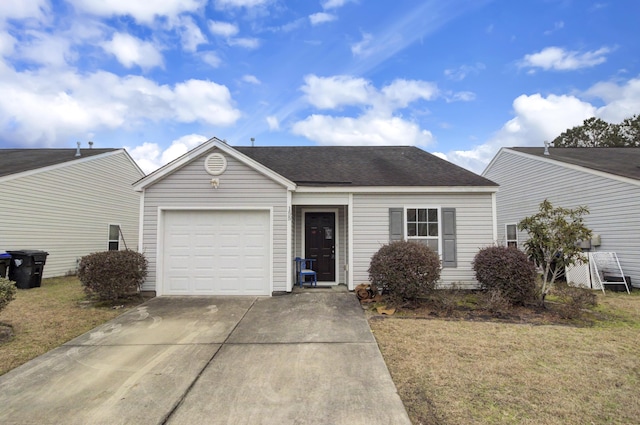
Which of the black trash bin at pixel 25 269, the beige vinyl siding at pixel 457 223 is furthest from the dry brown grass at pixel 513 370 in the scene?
the black trash bin at pixel 25 269

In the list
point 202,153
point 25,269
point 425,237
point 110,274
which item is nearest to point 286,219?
point 202,153

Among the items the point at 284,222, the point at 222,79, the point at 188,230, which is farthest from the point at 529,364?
the point at 222,79

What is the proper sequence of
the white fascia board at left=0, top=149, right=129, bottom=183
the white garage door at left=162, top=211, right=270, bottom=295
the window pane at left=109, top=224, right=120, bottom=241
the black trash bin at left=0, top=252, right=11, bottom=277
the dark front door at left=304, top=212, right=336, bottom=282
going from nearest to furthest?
1. the white garage door at left=162, top=211, right=270, bottom=295
2. the black trash bin at left=0, top=252, right=11, bottom=277
3. the dark front door at left=304, top=212, right=336, bottom=282
4. the white fascia board at left=0, top=149, right=129, bottom=183
5. the window pane at left=109, top=224, right=120, bottom=241

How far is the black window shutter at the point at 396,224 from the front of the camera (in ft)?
28.2

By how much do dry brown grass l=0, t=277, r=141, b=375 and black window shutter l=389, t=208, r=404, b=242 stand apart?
656cm

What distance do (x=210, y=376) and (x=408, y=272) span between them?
4.28 metres

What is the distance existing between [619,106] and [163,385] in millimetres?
40012

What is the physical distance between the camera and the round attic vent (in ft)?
26.6

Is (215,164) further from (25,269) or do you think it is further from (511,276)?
(511,276)

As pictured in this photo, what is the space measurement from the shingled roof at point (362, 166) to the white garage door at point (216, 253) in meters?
1.88

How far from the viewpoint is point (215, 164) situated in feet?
26.6

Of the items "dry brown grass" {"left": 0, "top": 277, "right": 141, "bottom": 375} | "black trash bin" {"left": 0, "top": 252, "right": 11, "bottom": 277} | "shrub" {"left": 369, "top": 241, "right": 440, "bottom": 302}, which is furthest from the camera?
"black trash bin" {"left": 0, "top": 252, "right": 11, "bottom": 277}

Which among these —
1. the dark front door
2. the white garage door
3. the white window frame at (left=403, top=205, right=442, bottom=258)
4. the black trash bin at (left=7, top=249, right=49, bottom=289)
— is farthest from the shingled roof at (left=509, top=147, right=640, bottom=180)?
the black trash bin at (left=7, top=249, right=49, bottom=289)

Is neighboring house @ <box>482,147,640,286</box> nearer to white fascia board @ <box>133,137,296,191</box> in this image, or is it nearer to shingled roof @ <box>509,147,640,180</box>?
shingled roof @ <box>509,147,640,180</box>
